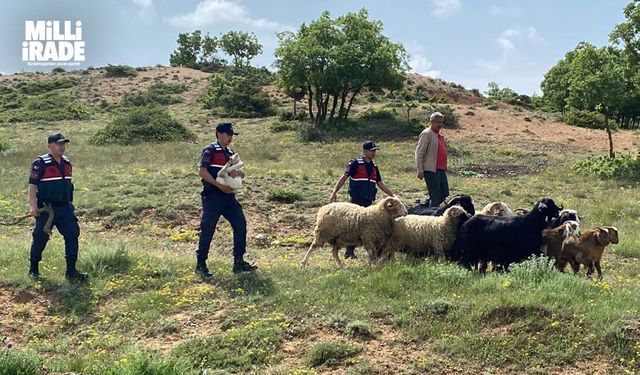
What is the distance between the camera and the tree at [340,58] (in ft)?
125

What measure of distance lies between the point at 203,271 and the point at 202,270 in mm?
26

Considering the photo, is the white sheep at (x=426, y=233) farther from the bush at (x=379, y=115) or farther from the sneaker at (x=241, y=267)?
the bush at (x=379, y=115)

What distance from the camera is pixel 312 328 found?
643 cm

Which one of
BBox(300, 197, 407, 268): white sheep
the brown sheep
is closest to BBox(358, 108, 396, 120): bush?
BBox(300, 197, 407, 268): white sheep

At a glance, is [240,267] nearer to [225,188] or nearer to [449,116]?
[225,188]

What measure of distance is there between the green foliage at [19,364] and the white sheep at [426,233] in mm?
4722

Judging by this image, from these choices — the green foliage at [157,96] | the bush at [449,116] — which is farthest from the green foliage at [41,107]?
the bush at [449,116]

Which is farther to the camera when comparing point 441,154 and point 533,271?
point 441,154

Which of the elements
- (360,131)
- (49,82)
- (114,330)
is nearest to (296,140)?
(360,131)

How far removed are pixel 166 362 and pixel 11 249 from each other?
19.2ft

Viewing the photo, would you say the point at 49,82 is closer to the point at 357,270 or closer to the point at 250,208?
the point at 250,208

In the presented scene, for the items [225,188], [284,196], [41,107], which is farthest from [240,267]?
[41,107]

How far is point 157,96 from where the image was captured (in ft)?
186

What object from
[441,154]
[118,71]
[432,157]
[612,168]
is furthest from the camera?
[118,71]
